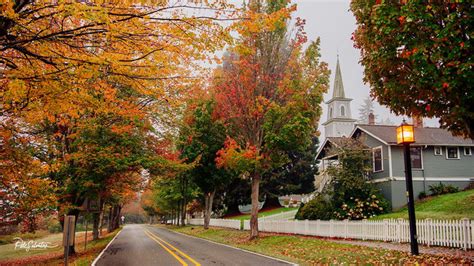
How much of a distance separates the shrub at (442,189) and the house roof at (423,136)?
318cm

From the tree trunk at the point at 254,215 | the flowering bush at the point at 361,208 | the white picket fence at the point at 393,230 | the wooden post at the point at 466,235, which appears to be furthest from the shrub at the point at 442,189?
the wooden post at the point at 466,235

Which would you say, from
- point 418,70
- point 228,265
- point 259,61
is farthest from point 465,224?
point 259,61

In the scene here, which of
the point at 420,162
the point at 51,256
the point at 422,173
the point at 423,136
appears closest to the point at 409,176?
the point at 422,173

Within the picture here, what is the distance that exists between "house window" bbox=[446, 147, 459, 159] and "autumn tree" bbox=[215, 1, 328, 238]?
12838 mm

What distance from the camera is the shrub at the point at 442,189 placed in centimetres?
2520

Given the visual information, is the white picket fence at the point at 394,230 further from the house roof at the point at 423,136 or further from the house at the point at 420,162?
the house roof at the point at 423,136

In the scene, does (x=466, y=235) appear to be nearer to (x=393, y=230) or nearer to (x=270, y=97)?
(x=393, y=230)

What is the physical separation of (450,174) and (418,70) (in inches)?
865

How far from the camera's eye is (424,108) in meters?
10.1

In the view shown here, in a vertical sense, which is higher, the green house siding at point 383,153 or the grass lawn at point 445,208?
the green house siding at point 383,153

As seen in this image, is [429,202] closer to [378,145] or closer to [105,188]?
[378,145]

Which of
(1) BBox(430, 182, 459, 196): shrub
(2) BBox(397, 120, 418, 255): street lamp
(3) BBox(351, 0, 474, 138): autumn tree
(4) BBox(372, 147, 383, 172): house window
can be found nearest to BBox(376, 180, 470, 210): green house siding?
(1) BBox(430, 182, 459, 196): shrub

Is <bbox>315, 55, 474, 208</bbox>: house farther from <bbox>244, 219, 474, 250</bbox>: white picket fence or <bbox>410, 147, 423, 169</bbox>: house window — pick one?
<bbox>244, 219, 474, 250</bbox>: white picket fence

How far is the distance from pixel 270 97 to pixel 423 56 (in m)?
13.7
